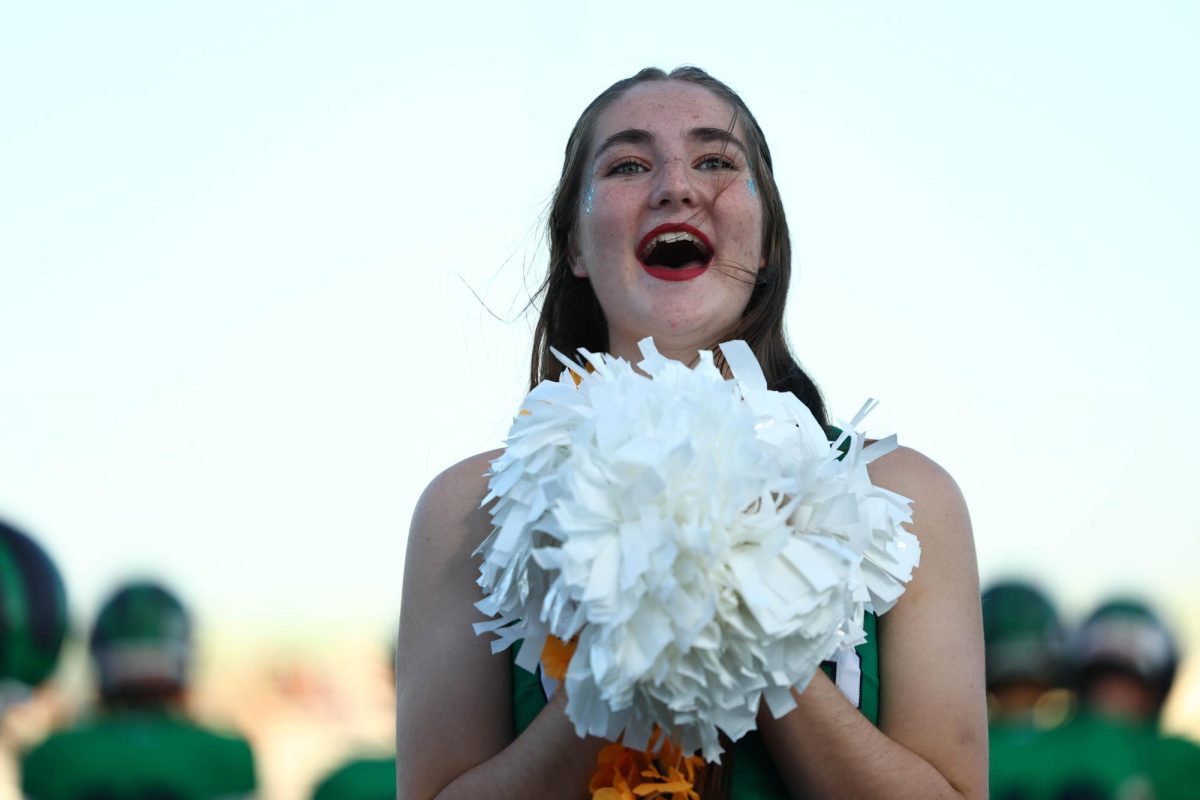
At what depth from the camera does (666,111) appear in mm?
2613

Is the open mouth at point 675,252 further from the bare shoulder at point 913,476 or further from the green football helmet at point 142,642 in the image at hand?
the green football helmet at point 142,642

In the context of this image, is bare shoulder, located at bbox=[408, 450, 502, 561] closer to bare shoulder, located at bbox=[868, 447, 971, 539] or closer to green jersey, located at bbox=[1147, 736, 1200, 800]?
bare shoulder, located at bbox=[868, 447, 971, 539]

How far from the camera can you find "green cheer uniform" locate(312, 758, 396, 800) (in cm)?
659

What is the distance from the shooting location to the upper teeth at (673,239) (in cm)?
246

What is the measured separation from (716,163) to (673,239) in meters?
0.20

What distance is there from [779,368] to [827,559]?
34.4 inches

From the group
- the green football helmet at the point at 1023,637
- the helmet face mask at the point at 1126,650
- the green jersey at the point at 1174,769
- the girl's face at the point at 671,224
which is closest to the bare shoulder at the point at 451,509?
the girl's face at the point at 671,224

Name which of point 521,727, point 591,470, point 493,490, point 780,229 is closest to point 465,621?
point 521,727

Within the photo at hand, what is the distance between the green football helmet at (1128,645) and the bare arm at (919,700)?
5398 mm

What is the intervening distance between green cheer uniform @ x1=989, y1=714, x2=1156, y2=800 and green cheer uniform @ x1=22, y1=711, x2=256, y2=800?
330cm

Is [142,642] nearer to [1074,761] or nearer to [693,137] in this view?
[1074,761]

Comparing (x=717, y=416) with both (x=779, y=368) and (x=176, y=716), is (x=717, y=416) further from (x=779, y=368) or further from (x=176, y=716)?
(x=176, y=716)

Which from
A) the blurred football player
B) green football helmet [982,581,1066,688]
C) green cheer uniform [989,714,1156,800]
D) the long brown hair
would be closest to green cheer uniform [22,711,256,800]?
the blurred football player

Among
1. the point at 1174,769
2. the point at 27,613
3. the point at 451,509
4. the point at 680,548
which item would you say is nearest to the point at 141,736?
the point at 27,613
